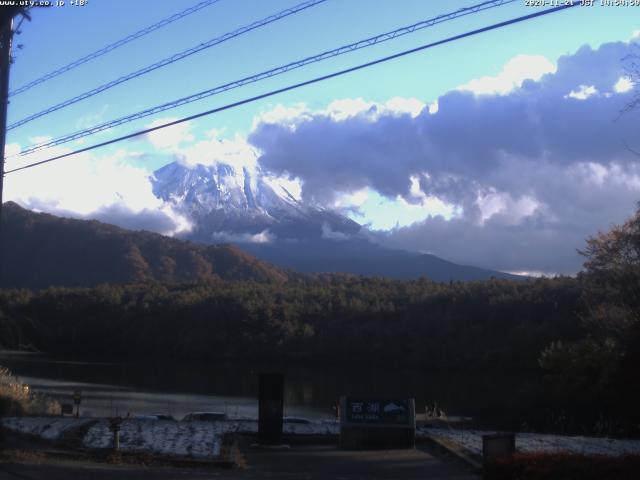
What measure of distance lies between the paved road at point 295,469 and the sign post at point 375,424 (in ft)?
1.35

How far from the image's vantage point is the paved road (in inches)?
526

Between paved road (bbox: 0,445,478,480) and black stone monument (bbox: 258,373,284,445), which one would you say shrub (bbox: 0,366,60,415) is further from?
paved road (bbox: 0,445,478,480)

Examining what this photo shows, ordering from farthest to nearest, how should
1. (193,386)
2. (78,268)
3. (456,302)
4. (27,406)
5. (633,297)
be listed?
(78,268)
(456,302)
(193,386)
(633,297)
(27,406)

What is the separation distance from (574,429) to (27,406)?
21.3 m

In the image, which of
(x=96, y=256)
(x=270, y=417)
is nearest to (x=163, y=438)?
(x=270, y=417)

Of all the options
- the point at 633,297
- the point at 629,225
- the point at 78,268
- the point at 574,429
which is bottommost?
the point at 574,429

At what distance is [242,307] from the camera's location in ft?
332

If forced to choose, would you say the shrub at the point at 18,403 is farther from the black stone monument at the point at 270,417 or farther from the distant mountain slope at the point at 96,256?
the distant mountain slope at the point at 96,256

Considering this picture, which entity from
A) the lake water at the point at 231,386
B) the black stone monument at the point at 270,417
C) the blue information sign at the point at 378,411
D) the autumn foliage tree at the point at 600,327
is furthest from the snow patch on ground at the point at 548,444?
the lake water at the point at 231,386

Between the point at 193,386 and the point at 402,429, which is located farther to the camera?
the point at 193,386

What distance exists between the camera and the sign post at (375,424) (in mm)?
17656

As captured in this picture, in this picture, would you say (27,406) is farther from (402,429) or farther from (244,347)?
(244,347)

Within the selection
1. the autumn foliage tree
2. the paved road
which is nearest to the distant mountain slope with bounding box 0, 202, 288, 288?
the autumn foliage tree

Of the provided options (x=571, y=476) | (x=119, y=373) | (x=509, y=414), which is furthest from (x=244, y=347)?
(x=571, y=476)
